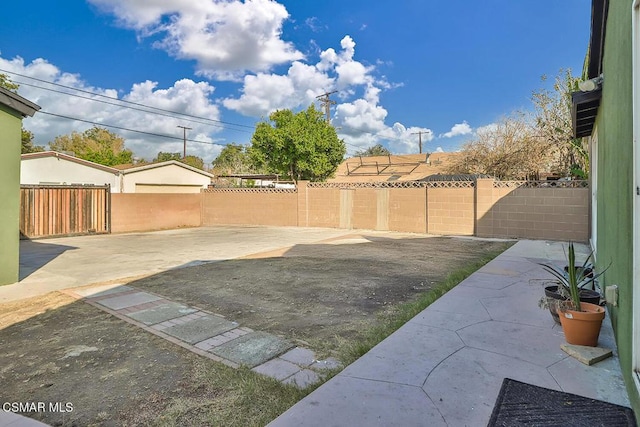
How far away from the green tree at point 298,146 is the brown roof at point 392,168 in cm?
266

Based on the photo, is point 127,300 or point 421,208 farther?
point 421,208

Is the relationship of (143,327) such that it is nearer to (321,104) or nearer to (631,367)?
(631,367)

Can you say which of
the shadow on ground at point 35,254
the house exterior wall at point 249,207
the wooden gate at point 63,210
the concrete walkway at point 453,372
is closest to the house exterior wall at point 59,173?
the wooden gate at point 63,210

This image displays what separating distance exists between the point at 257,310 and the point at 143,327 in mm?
1258

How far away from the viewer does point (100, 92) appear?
1892 cm

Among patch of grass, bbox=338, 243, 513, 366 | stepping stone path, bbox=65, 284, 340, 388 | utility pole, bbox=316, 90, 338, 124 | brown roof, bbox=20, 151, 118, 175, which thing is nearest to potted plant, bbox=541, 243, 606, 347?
patch of grass, bbox=338, 243, 513, 366

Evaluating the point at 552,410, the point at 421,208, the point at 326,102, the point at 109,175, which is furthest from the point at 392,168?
the point at 552,410

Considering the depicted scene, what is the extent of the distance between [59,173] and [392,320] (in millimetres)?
18064

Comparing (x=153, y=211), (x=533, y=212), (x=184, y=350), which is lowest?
(x=184, y=350)

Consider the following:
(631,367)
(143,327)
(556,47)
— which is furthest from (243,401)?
(556,47)

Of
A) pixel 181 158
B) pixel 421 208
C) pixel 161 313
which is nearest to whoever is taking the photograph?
pixel 161 313

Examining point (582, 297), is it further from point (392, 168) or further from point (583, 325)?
point (392, 168)

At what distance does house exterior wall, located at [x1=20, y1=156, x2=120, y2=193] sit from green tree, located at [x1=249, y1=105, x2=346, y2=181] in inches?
295

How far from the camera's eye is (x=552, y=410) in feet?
6.75
